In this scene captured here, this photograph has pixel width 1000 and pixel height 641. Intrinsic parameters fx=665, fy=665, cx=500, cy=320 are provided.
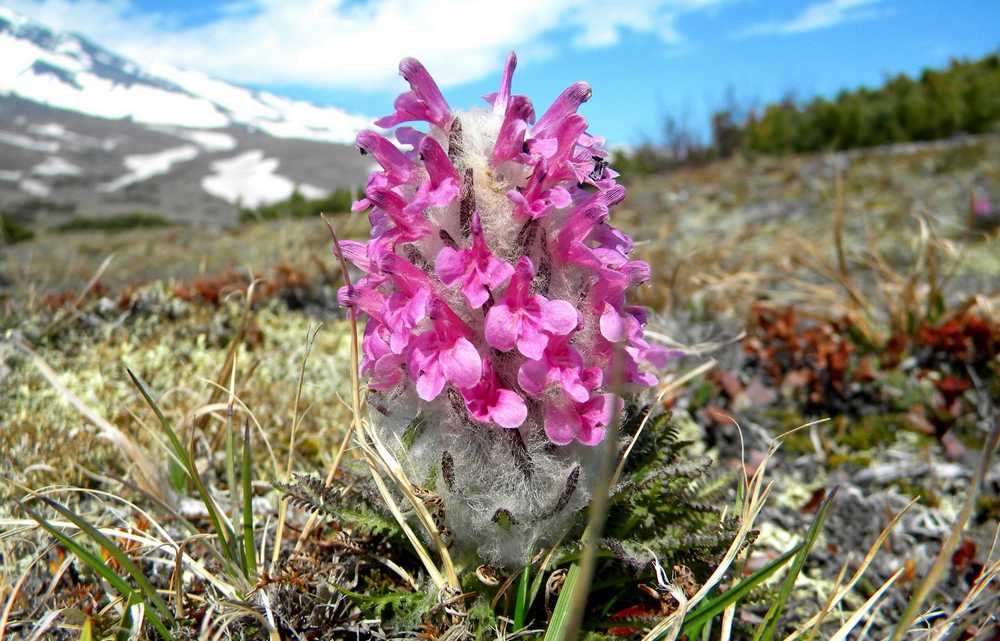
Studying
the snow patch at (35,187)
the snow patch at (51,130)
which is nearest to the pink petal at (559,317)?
the snow patch at (35,187)

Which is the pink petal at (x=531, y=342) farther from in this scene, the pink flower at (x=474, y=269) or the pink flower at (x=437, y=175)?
the pink flower at (x=437, y=175)

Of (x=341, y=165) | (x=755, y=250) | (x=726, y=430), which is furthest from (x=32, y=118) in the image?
(x=726, y=430)

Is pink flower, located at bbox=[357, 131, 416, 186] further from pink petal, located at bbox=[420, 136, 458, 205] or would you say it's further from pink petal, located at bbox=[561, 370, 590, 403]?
pink petal, located at bbox=[561, 370, 590, 403]

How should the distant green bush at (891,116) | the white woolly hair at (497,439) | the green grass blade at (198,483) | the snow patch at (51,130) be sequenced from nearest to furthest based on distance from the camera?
the white woolly hair at (497,439), the green grass blade at (198,483), the distant green bush at (891,116), the snow patch at (51,130)

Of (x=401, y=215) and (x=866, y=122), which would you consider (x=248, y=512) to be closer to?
(x=401, y=215)

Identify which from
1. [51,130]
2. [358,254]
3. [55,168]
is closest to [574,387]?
[358,254]

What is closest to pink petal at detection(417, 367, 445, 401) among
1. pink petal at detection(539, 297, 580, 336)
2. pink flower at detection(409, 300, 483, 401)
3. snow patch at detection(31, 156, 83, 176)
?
pink flower at detection(409, 300, 483, 401)

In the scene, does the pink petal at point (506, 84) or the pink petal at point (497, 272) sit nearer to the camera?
the pink petal at point (497, 272)
